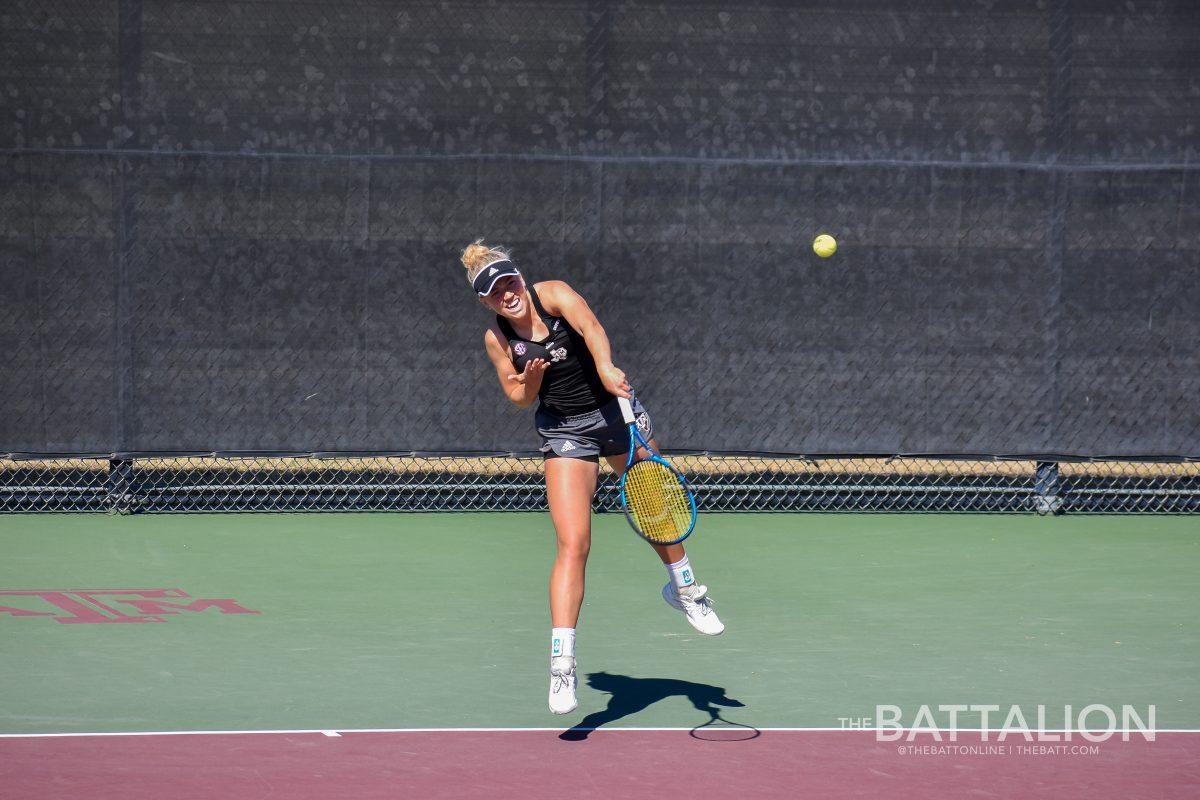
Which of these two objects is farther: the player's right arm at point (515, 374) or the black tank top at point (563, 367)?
the black tank top at point (563, 367)

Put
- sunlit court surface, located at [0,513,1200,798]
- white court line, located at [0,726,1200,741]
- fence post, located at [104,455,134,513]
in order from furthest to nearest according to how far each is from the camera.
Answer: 1. fence post, located at [104,455,134,513]
2. white court line, located at [0,726,1200,741]
3. sunlit court surface, located at [0,513,1200,798]

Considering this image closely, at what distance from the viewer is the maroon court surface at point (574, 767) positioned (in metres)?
4.66

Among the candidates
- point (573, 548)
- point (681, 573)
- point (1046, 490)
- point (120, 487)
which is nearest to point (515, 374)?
point (573, 548)

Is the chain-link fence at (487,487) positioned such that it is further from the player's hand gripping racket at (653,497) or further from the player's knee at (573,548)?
the player's knee at (573,548)

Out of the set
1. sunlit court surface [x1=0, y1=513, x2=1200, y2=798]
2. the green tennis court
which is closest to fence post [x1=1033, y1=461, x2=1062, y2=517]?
the green tennis court

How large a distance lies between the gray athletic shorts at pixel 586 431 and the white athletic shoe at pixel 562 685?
79cm

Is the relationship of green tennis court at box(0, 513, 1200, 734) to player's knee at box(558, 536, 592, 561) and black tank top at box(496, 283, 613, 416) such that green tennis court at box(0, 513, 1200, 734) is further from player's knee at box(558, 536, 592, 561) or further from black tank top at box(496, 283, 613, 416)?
black tank top at box(496, 283, 613, 416)

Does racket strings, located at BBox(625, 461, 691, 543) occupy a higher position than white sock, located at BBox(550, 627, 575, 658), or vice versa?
racket strings, located at BBox(625, 461, 691, 543)

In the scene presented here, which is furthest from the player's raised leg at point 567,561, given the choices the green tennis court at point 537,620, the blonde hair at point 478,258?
the blonde hair at point 478,258

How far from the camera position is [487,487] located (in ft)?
33.1

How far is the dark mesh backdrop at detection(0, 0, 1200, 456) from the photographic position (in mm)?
9500

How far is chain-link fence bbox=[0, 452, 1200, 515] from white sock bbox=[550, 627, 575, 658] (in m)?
4.48

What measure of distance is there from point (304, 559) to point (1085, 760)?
484 centimetres

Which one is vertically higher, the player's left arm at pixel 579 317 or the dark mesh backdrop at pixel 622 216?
the dark mesh backdrop at pixel 622 216
